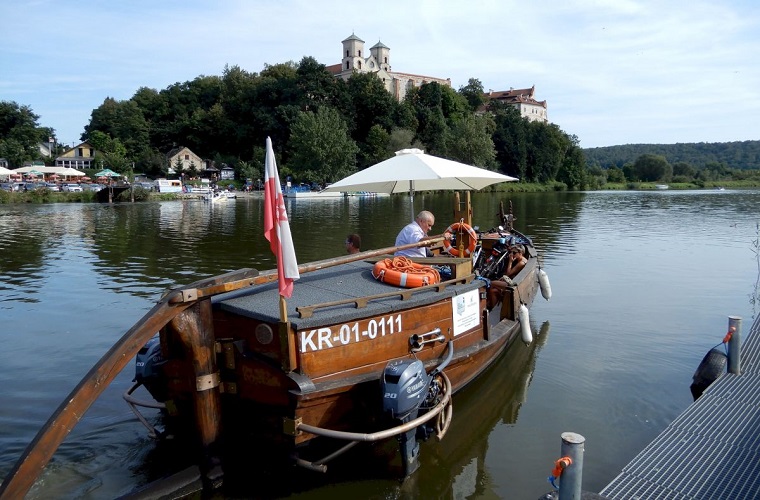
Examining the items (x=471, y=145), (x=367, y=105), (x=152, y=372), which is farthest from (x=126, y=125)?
(x=152, y=372)

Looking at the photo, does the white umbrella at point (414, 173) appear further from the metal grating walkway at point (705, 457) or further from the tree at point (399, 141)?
the tree at point (399, 141)

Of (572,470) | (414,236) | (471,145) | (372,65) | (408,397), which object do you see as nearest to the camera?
(572,470)

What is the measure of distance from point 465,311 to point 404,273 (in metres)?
0.99

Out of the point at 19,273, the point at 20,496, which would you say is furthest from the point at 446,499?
the point at 19,273

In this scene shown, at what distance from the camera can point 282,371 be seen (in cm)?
486

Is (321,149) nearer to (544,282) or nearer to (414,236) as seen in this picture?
(544,282)

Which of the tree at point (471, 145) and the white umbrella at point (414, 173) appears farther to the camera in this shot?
the tree at point (471, 145)

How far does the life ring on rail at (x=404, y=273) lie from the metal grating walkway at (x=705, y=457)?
2.74 metres

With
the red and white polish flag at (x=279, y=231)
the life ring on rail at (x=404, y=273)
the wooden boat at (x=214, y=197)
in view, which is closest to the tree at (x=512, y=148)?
the wooden boat at (x=214, y=197)

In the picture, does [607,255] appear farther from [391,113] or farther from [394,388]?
[391,113]

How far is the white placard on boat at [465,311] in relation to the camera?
6451 millimetres

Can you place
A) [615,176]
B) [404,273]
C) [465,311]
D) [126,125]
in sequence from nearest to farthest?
[404,273] < [465,311] < [126,125] < [615,176]

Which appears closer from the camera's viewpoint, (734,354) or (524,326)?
(734,354)

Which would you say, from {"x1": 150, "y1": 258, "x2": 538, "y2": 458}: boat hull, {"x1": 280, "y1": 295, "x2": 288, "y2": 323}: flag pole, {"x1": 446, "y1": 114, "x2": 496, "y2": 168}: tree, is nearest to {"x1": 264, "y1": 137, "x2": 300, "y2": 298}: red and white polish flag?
{"x1": 280, "y1": 295, "x2": 288, "y2": 323}: flag pole
